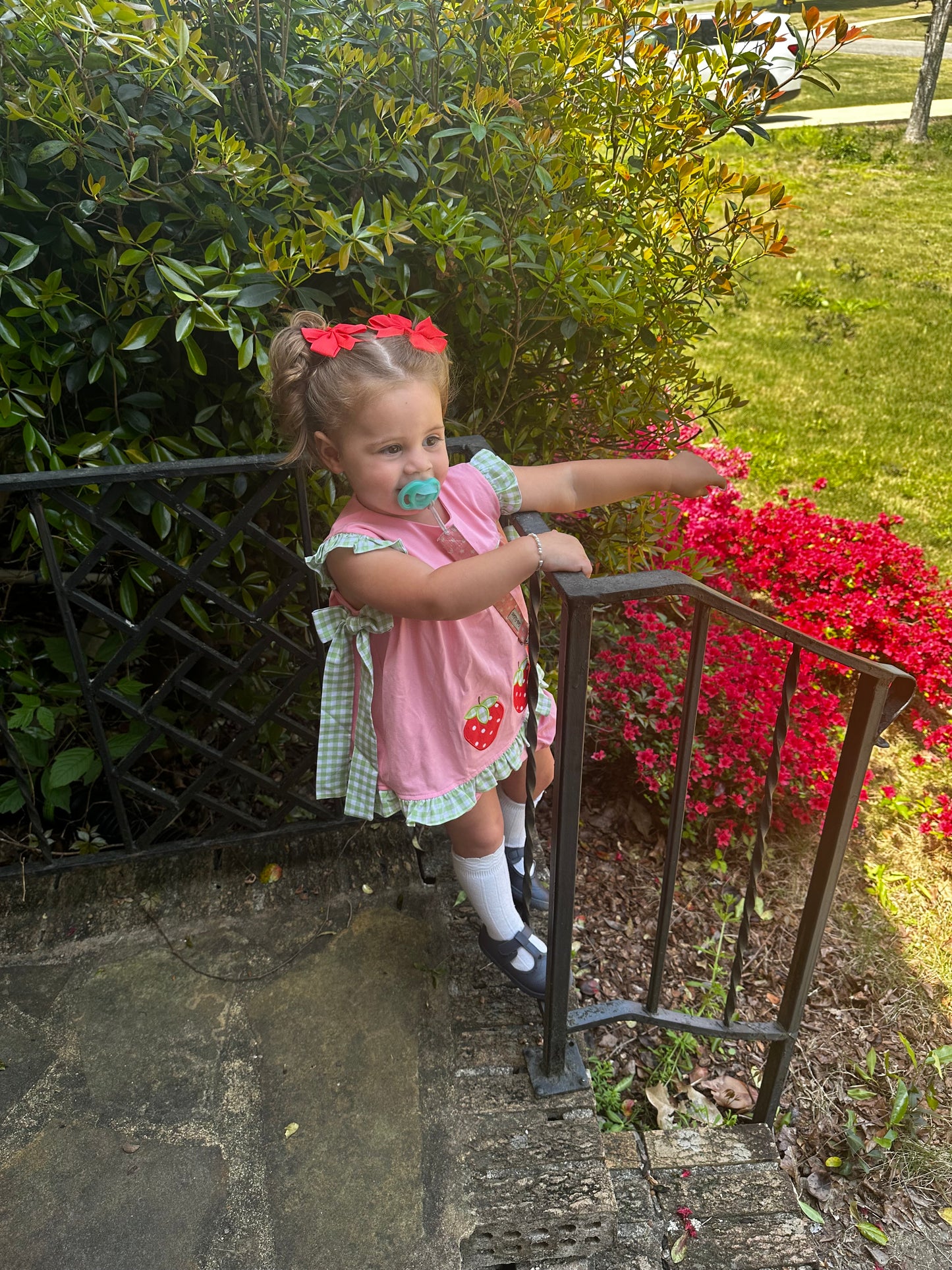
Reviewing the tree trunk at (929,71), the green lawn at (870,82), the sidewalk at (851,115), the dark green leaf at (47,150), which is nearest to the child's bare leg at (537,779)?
the dark green leaf at (47,150)

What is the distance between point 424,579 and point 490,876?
28.6 inches

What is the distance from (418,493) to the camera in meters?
1.57

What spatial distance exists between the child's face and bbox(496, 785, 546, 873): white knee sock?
84 centimetres

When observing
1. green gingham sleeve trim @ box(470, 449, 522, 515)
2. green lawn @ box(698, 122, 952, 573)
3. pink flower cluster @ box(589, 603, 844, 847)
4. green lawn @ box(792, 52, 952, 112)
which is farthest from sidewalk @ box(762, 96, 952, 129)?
green gingham sleeve trim @ box(470, 449, 522, 515)

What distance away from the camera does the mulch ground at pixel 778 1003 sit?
2215 mm

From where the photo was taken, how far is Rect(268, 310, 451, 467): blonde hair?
1525 mm

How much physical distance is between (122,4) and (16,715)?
152 centimetres

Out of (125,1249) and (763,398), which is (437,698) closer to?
(125,1249)

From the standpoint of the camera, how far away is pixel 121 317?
1908mm

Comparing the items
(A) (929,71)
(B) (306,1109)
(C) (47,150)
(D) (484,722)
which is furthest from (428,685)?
(A) (929,71)

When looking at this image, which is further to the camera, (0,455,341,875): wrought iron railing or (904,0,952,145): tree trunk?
(904,0,952,145): tree trunk

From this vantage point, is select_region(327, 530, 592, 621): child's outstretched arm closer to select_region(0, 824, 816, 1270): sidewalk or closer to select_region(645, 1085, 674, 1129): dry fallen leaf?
select_region(0, 824, 816, 1270): sidewalk

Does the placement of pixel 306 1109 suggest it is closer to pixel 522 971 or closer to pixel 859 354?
pixel 522 971

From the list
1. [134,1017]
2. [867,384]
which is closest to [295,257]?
[134,1017]
